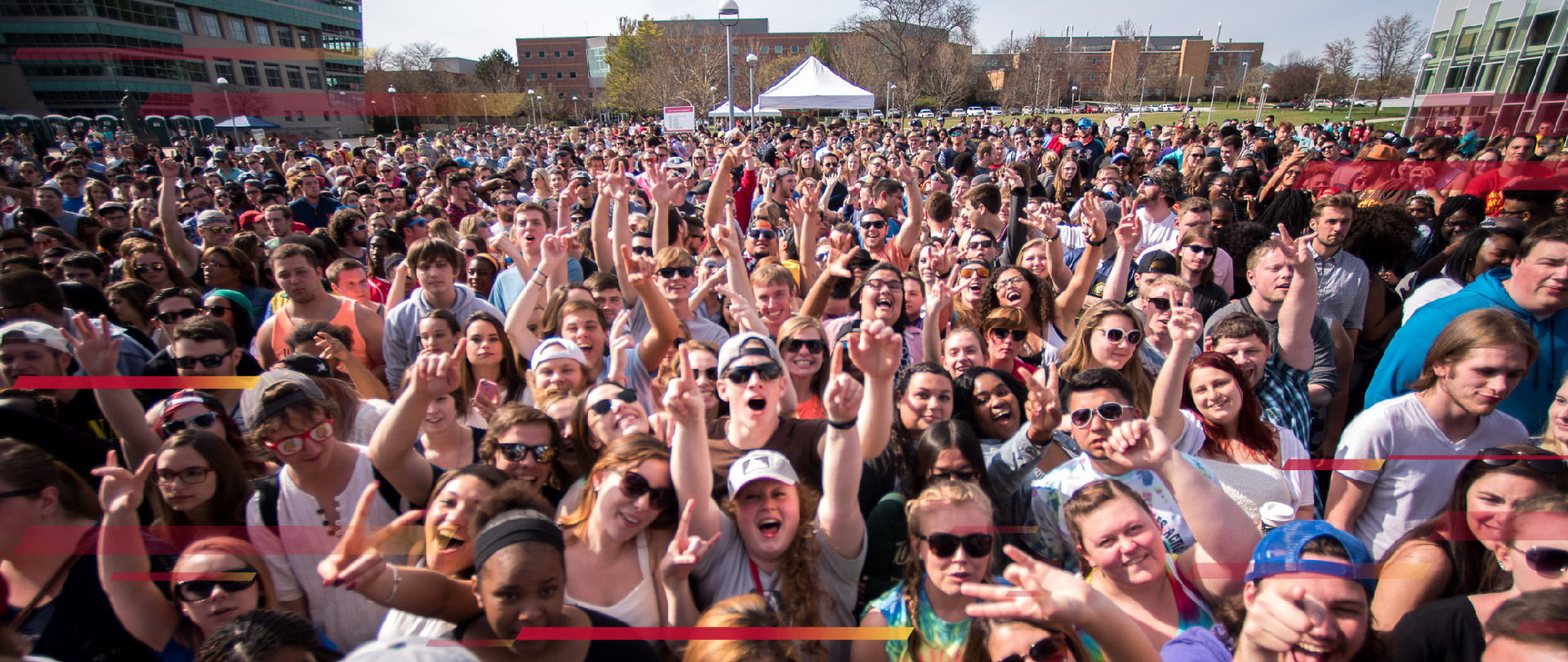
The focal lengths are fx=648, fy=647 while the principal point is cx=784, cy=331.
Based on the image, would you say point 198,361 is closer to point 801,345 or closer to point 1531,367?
point 801,345

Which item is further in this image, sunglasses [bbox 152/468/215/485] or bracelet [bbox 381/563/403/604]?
sunglasses [bbox 152/468/215/485]

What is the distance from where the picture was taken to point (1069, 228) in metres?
5.86

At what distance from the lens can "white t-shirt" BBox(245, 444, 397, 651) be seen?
222 centimetres

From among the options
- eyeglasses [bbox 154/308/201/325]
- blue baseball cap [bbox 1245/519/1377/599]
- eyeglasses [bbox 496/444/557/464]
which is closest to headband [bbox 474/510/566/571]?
eyeglasses [bbox 496/444/557/464]

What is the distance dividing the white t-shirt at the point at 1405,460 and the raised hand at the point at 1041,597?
5.31ft

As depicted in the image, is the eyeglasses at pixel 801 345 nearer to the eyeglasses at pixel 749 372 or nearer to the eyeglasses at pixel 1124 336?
the eyeglasses at pixel 749 372

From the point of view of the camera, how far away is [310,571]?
2.25 metres

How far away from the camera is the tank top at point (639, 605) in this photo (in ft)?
6.69

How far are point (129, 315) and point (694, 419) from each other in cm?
456

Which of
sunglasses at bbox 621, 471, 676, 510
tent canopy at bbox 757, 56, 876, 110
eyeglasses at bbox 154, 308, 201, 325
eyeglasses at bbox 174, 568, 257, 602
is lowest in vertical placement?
eyeglasses at bbox 174, 568, 257, 602

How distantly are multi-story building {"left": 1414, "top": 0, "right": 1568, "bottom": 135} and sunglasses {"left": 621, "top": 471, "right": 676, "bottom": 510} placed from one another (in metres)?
22.2

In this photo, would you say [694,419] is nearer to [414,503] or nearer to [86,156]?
[414,503]

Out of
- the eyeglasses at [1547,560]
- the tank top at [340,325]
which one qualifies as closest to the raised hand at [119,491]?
the tank top at [340,325]

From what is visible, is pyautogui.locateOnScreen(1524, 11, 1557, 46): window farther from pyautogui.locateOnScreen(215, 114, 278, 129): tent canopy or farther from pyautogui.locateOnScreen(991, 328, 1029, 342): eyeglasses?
pyautogui.locateOnScreen(215, 114, 278, 129): tent canopy
